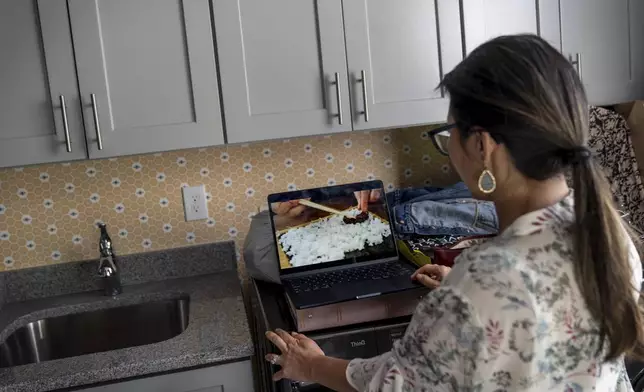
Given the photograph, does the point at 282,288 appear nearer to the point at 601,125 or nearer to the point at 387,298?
the point at 387,298

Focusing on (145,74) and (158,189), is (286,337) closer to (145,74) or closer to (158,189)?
(145,74)

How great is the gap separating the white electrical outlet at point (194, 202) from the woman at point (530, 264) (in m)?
1.29

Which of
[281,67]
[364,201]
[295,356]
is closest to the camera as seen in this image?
[295,356]

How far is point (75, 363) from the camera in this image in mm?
1509

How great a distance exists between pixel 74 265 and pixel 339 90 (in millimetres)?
1041

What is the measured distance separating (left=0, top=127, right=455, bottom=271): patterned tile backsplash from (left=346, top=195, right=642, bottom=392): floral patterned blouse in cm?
129

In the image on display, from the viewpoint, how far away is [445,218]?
1.95m

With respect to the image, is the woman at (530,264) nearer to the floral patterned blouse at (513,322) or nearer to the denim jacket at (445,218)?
the floral patterned blouse at (513,322)

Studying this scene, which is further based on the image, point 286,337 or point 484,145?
point 286,337

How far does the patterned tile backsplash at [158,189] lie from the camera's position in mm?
2018

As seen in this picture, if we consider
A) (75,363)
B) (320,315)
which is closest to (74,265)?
(75,363)

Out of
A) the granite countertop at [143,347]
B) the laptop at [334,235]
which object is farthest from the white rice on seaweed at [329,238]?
the granite countertop at [143,347]

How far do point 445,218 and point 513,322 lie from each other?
1.10m

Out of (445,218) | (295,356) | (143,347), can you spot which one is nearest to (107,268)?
(143,347)
